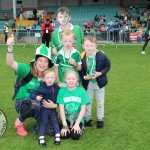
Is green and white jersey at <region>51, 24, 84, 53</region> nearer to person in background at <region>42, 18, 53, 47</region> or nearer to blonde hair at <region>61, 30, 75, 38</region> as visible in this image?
blonde hair at <region>61, 30, 75, 38</region>

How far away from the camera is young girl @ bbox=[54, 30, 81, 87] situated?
3906 millimetres

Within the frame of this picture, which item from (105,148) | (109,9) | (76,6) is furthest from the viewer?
(76,6)

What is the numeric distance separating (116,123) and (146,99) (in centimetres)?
146

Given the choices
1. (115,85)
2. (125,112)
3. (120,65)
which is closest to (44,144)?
(125,112)

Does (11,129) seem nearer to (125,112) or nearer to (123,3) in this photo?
(125,112)

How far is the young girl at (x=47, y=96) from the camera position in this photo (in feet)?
12.7

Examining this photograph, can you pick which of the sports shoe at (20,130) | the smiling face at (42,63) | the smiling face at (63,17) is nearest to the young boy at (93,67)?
the smiling face at (63,17)

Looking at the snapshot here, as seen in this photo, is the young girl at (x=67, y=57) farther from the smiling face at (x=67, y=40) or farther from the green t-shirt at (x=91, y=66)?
the green t-shirt at (x=91, y=66)

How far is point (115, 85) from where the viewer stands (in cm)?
701

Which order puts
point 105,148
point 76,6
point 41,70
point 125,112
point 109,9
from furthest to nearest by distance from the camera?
point 76,6, point 109,9, point 125,112, point 41,70, point 105,148

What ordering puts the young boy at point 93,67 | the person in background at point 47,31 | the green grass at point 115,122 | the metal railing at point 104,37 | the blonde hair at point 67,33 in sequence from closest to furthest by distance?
1. the green grass at point 115,122
2. the blonde hair at point 67,33
3. the young boy at point 93,67
4. the person in background at point 47,31
5. the metal railing at point 104,37

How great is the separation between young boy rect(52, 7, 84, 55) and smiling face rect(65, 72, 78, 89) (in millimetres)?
444

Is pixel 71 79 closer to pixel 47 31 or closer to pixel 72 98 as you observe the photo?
pixel 72 98

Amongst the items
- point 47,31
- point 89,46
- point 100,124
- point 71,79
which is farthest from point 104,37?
point 71,79
